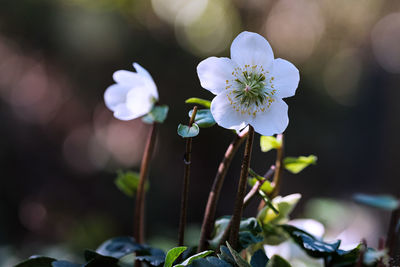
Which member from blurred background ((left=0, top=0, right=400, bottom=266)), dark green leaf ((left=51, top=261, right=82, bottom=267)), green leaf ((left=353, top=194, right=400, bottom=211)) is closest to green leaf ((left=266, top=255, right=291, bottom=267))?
green leaf ((left=353, top=194, right=400, bottom=211))

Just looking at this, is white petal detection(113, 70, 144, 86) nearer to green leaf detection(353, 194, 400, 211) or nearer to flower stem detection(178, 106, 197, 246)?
flower stem detection(178, 106, 197, 246)

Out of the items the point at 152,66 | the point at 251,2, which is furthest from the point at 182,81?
the point at 251,2

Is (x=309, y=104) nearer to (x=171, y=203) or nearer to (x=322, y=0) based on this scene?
(x=171, y=203)

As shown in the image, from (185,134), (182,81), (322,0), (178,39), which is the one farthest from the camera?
(322,0)

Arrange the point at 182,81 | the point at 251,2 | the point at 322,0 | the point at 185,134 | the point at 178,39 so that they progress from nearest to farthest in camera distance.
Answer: the point at 185,134
the point at 182,81
the point at 178,39
the point at 251,2
the point at 322,0

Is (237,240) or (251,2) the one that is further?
(251,2)

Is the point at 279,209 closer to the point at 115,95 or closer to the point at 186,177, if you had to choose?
the point at 186,177

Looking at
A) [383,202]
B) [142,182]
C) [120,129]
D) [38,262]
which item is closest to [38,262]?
[38,262]
